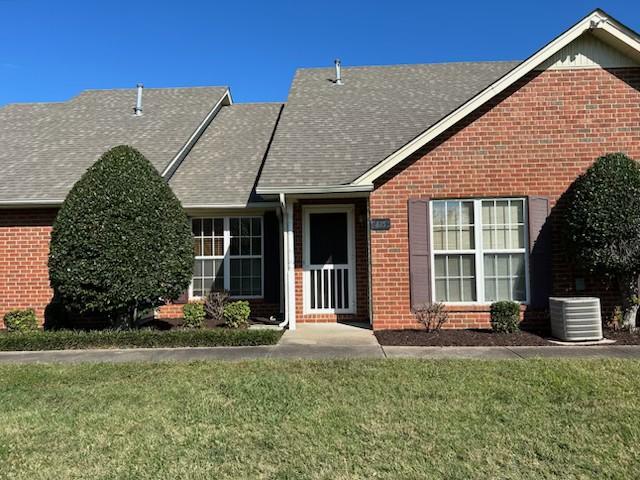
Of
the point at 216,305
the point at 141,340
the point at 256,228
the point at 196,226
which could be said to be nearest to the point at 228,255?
the point at 256,228

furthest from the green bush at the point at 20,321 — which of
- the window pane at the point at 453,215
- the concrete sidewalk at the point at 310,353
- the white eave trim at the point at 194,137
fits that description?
the window pane at the point at 453,215

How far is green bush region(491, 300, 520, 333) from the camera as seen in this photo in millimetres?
8719

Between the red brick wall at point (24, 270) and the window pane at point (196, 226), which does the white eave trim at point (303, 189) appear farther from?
the red brick wall at point (24, 270)

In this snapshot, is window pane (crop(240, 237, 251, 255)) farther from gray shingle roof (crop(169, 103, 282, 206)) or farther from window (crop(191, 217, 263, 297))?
gray shingle roof (crop(169, 103, 282, 206))

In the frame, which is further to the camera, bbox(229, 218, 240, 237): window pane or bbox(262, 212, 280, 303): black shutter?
bbox(229, 218, 240, 237): window pane

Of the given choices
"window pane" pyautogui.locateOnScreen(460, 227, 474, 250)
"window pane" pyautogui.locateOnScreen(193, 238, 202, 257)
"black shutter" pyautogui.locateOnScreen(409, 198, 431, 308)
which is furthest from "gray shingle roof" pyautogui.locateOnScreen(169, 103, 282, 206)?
"window pane" pyautogui.locateOnScreen(460, 227, 474, 250)

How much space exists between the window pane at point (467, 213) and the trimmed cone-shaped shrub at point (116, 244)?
17.3ft

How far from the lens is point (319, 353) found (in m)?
7.53

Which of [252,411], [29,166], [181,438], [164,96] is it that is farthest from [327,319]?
[164,96]

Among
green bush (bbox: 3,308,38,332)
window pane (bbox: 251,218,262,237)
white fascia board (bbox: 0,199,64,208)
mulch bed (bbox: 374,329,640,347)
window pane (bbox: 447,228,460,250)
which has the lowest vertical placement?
mulch bed (bbox: 374,329,640,347)

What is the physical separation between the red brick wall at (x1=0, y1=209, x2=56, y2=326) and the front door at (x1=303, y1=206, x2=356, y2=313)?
5639 millimetres

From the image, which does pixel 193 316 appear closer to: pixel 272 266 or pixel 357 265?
pixel 272 266

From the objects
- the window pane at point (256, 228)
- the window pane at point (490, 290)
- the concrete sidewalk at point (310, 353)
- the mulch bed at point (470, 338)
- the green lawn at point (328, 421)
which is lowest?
the green lawn at point (328, 421)

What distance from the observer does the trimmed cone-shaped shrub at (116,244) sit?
8.51 m
